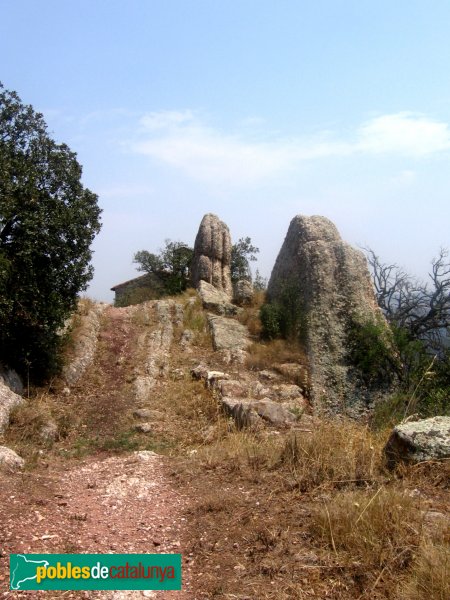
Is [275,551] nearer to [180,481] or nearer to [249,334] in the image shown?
[180,481]

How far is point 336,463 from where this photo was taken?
5.64 m

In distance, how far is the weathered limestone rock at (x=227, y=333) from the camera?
41.7 ft

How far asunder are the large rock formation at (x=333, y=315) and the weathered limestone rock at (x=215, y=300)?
43.4 inches

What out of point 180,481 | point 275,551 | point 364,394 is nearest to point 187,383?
point 364,394

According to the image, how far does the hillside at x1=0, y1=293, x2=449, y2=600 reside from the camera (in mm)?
4004

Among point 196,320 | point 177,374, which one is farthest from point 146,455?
point 196,320

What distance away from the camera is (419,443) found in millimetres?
5598

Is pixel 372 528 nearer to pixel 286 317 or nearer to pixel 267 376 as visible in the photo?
pixel 267 376

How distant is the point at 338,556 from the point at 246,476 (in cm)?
189

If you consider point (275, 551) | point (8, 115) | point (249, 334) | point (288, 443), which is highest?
point (8, 115)

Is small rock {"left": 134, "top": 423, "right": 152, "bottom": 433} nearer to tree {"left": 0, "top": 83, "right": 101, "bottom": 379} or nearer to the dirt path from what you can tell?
the dirt path

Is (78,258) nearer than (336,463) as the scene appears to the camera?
No

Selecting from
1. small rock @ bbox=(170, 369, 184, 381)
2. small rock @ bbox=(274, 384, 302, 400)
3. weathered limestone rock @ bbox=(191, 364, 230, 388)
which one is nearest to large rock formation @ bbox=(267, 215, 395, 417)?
small rock @ bbox=(274, 384, 302, 400)

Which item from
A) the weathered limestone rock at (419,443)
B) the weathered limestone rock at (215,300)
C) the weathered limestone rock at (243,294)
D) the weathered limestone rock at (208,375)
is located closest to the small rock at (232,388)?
the weathered limestone rock at (208,375)
